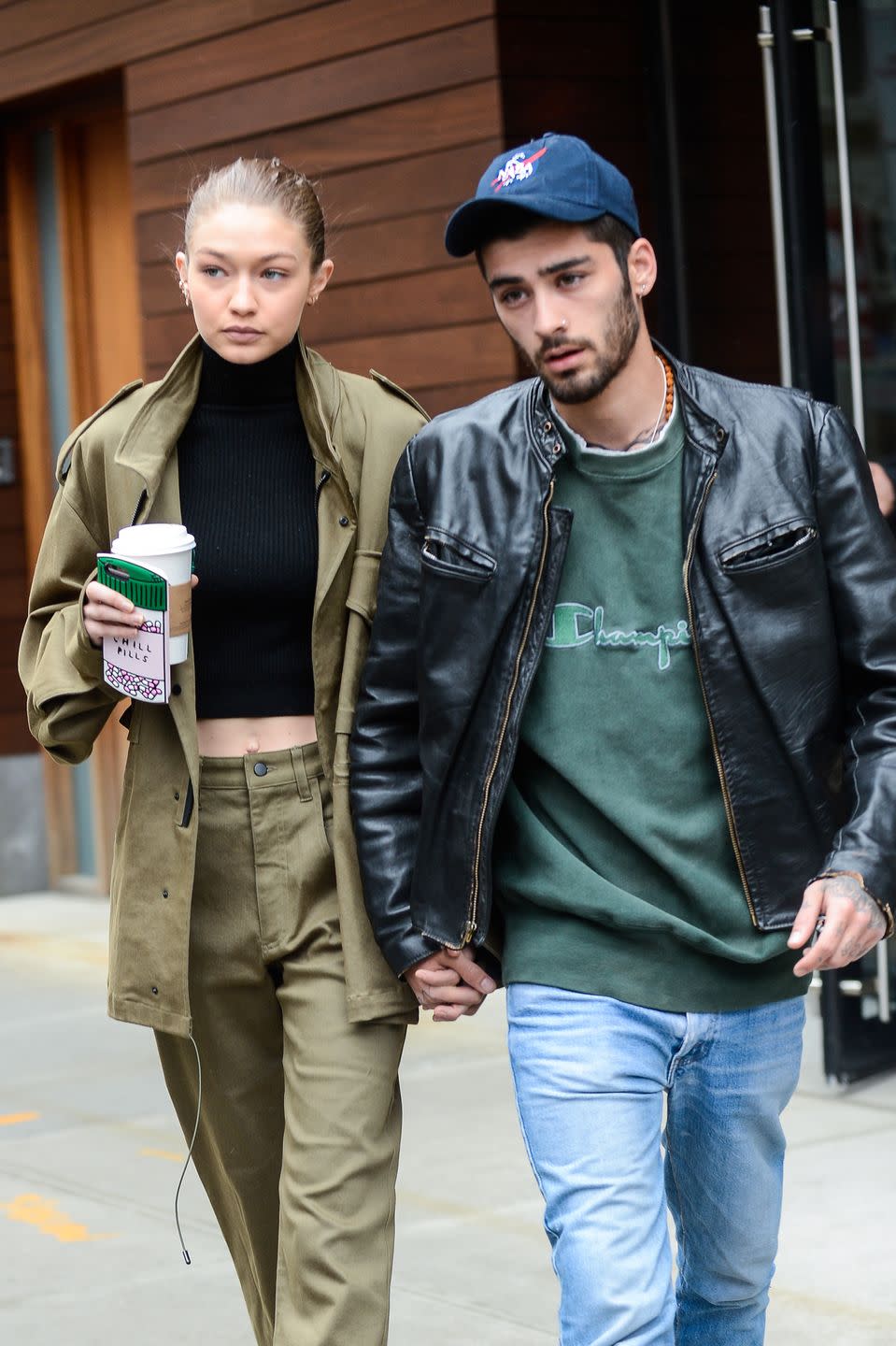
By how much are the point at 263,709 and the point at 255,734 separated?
0.14ft

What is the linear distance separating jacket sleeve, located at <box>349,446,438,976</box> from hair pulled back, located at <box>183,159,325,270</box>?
406 millimetres

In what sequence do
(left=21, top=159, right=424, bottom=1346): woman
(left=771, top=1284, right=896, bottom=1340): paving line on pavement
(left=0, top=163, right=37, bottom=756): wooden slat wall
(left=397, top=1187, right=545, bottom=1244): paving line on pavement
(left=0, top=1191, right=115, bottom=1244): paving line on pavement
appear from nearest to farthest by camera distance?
(left=21, top=159, right=424, bottom=1346): woman, (left=771, top=1284, right=896, bottom=1340): paving line on pavement, (left=397, top=1187, right=545, bottom=1244): paving line on pavement, (left=0, top=1191, right=115, bottom=1244): paving line on pavement, (left=0, top=163, right=37, bottom=756): wooden slat wall

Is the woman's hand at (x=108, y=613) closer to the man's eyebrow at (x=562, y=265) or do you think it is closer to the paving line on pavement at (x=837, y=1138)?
the man's eyebrow at (x=562, y=265)

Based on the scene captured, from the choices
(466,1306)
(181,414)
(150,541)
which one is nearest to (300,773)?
(150,541)

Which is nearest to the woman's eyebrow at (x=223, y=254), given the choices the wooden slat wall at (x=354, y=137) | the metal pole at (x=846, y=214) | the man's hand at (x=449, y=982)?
the man's hand at (x=449, y=982)

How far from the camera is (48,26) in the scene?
8.95m

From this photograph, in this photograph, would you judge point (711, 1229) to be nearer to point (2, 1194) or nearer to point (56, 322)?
point (2, 1194)

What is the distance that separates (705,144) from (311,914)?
4166 mm

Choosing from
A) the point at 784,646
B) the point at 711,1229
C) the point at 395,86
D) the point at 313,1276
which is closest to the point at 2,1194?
the point at 313,1276

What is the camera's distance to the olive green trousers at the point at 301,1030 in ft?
10.4

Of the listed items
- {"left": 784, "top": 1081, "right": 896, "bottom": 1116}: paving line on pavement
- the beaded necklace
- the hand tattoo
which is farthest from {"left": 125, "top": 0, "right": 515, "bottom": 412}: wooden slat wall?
the hand tattoo

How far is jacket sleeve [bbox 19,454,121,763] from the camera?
10.5 ft

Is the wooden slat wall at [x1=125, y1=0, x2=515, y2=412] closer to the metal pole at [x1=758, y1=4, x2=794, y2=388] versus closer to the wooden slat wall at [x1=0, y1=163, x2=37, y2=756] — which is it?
the metal pole at [x1=758, y1=4, x2=794, y2=388]

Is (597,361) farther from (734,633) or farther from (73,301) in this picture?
(73,301)
